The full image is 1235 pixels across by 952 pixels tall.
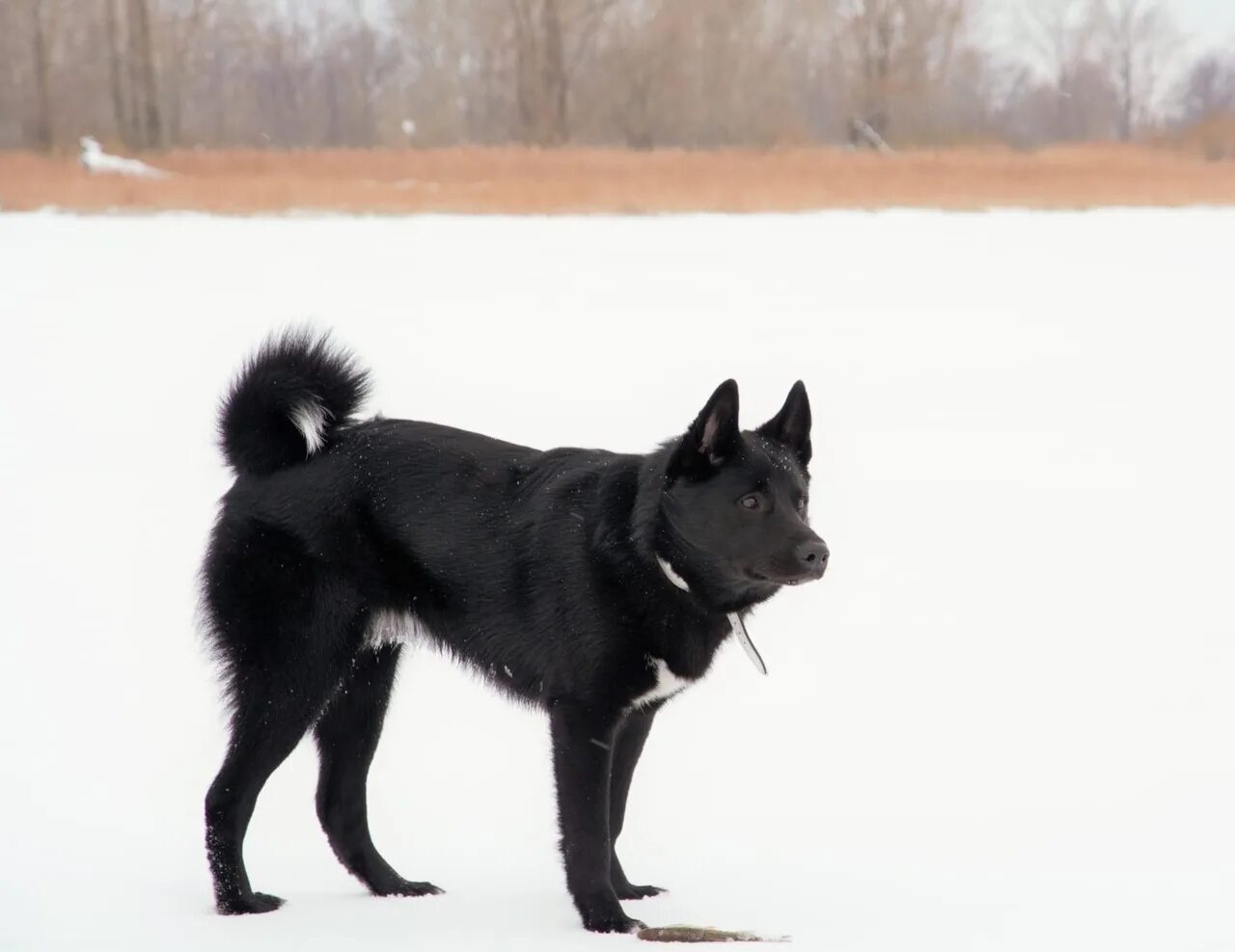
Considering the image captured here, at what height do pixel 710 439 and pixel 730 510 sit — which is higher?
pixel 710 439

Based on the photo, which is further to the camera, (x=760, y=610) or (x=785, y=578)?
(x=760, y=610)

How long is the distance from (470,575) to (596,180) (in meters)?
5.90

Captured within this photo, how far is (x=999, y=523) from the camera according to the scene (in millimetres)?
6633

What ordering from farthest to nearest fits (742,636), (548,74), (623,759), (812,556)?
1. (548,74)
2. (623,759)
3. (742,636)
4. (812,556)

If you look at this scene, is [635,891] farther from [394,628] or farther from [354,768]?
[394,628]

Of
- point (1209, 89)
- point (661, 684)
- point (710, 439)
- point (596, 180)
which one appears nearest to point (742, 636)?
point (661, 684)

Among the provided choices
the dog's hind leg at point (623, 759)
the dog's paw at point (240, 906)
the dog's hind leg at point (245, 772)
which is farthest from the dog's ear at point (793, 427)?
the dog's paw at point (240, 906)

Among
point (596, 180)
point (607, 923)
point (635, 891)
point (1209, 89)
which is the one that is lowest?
point (635, 891)

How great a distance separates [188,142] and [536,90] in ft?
6.68

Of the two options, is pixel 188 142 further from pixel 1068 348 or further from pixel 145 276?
pixel 1068 348

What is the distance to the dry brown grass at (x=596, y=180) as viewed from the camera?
8.66m

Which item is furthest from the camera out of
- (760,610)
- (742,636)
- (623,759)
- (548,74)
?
(548,74)

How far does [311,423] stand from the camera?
343 centimetres

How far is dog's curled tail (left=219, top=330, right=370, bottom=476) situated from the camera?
135 inches
